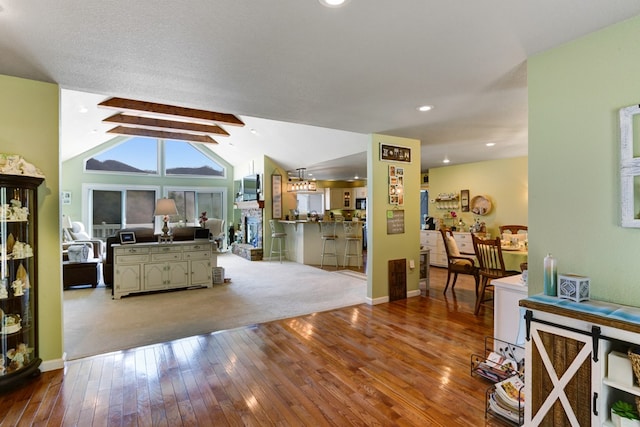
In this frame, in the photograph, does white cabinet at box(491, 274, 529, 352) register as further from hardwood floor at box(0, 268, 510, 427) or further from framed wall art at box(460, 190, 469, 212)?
framed wall art at box(460, 190, 469, 212)

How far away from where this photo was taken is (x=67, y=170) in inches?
359

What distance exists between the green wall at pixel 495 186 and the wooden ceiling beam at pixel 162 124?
6.21 m

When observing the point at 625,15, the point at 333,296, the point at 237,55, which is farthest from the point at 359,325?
the point at 625,15

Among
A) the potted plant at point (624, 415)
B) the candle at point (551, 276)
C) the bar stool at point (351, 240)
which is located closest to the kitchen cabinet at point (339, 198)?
the bar stool at point (351, 240)

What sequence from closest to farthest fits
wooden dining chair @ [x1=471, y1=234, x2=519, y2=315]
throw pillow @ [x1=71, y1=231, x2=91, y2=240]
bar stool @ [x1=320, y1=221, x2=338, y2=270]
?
wooden dining chair @ [x1=471, y1=234, x2=519, y2=315] → bar stool @ [x1=320, y1=221, x2=338, y2=270] → throw pillow @ [x1=71, y1=231, x2=91, y2=240]

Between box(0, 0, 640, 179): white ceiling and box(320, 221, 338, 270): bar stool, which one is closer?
box(0, 0, 640, 179): white ceiling

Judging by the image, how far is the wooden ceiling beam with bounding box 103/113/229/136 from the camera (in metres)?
7.13

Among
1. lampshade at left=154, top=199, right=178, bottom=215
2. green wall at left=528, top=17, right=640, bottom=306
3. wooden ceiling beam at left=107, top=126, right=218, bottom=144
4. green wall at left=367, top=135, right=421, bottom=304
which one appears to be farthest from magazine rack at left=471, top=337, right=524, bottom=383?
wooden ceiling beam at left=107, top=126, right=218, bottom=144

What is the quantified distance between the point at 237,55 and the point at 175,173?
9319 mm

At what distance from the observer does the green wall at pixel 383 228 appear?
4.54 m

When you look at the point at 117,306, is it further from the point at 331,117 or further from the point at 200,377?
the point at 331,117

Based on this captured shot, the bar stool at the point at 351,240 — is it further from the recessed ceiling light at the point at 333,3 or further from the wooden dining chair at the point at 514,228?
the recessed ceiling light at the point at 333,3

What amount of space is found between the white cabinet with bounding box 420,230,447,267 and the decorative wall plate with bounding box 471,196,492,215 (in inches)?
39.1

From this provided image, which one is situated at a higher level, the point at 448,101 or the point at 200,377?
the point at 448,101
